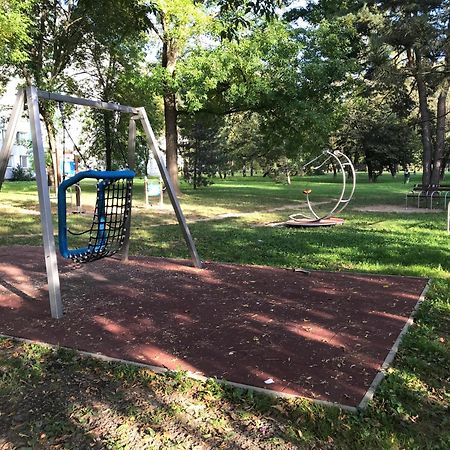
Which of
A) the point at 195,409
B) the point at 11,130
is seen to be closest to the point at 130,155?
the point at 11,130

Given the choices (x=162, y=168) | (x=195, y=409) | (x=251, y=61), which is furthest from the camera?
(x=251, y=61)

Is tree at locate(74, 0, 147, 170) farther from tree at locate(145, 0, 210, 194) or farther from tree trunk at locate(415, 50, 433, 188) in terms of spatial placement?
tree trunk at locate(415, 50, 433, 188)

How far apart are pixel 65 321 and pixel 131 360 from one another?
112 cm

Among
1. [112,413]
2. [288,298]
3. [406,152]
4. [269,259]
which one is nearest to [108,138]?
[269,259]

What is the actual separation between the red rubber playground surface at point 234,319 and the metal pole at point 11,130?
1.36 m

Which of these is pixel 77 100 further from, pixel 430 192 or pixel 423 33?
pixel 423 33

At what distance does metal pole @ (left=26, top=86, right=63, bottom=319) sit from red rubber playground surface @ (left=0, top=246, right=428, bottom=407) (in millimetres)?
195

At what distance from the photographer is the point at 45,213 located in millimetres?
4410

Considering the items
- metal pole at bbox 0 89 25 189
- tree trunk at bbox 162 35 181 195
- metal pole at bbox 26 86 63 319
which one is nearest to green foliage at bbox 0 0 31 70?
tree trunk at bbox 162 35 181 195

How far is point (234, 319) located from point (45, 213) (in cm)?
190

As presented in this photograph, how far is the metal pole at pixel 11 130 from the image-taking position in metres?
4.71

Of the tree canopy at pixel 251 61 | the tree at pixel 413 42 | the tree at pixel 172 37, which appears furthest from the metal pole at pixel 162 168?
the tree at pixel 413 42

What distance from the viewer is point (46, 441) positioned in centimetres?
244

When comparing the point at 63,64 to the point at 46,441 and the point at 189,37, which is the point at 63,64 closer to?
the point at 189,37
